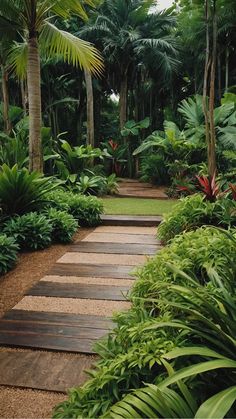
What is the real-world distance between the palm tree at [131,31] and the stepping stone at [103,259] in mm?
9826

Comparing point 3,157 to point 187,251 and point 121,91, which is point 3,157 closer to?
point 187,251

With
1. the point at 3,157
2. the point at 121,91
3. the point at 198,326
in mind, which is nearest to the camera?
the point at 198,326

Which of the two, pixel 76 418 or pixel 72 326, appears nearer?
pixel 76 418

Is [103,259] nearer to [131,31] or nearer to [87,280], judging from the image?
[87,280]

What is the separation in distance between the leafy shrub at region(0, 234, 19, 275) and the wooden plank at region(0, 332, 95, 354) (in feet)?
4.40

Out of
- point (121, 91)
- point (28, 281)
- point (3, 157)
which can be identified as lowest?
point (28, 281)

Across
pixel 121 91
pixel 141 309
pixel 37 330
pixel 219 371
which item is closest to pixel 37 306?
pixel 37 330

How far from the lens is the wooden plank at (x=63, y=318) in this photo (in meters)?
2.86

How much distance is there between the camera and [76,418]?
165 centimetres

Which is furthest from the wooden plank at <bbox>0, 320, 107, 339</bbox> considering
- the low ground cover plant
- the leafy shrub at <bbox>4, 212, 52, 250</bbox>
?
the leafy shrub at <bbox>4, 212, 52, 250</bbox>

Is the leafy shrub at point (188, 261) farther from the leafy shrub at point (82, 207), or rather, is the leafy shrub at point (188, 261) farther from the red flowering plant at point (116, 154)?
the red flowering plant at point (116, 154)

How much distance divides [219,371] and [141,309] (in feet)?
2.65

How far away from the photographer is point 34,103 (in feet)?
20.0

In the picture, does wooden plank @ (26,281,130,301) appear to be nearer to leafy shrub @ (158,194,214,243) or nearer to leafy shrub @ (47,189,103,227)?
leafy shrub @ (158,194,214,243)
